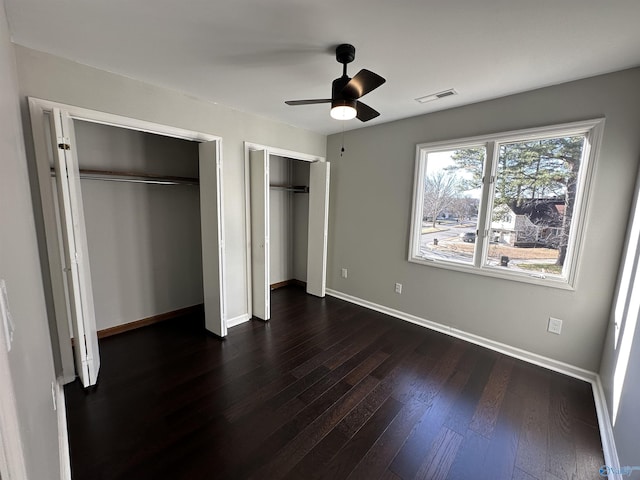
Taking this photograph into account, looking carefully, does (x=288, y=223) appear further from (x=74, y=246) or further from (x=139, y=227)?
(x=74, y=246)

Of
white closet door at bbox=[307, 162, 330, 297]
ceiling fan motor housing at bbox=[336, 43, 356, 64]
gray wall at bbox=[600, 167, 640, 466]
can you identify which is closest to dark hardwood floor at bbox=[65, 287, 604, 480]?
gray wall at bbox=[600, 167, 640, 466]

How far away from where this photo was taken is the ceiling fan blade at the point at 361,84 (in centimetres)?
166

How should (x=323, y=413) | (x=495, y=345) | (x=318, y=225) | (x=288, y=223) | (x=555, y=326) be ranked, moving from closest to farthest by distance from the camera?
(x=323, y=413) → (x=555, y=326) → (x=495, y=345) → (x=318, y=225) → (x=288, y=223)

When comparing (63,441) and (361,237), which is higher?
(361,237)

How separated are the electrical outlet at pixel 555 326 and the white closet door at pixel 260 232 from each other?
2.97 m

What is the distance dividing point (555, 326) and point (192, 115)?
4098 mm

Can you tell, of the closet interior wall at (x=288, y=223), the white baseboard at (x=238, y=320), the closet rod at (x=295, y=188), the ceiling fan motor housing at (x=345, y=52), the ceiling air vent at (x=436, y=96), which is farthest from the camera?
the closet interior wall at (x=288, y=223)

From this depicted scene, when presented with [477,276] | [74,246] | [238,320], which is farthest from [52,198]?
[477,276]

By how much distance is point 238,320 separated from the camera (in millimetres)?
3352

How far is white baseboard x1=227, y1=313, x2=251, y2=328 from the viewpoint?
3.26 m

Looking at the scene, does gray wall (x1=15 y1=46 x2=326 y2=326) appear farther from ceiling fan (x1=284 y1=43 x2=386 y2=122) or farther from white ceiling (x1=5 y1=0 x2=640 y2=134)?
ceiling fan (x1=284 y1=43 x2=386 y2=122)

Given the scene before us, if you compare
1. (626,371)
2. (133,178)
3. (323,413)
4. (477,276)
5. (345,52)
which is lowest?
(323,413)

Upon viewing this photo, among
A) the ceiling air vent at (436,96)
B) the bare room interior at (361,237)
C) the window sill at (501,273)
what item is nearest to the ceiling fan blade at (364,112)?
the bare room interior at (361,237)

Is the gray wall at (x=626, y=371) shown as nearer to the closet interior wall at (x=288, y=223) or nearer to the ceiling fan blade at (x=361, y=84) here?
the ceiling fan blade at (x=361, y=84)
